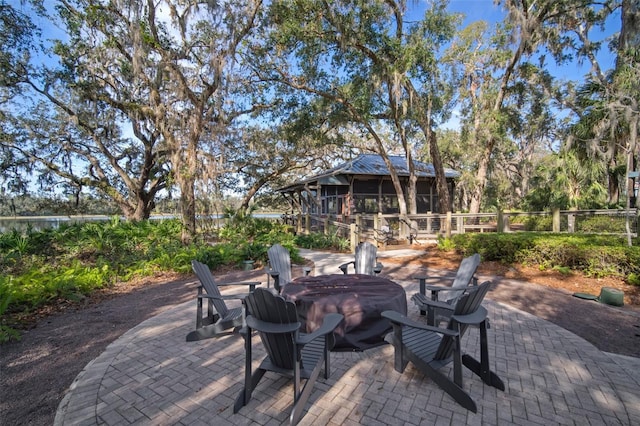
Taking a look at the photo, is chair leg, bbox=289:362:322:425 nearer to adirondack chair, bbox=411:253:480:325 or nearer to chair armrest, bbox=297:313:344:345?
chair armrest, bbox=297:313:344:345

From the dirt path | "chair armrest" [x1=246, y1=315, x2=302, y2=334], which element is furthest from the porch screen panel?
"chair armrest" [x1=246, y1=315, x2=302, y2=334]

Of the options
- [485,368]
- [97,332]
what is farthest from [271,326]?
[97,332]

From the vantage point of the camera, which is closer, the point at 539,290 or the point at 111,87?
the point at 539,290

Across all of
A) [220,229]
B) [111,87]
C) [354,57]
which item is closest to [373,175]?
[354,57]

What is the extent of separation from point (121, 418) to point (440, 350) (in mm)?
2486

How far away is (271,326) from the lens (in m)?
2.08

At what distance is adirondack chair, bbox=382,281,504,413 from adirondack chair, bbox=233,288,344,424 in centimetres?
72

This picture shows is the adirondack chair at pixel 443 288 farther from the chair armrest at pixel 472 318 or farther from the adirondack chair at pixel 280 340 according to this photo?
the adirondack chair at pixel 280 340

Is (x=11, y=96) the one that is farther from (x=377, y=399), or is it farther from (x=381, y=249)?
(x=377, y=399)

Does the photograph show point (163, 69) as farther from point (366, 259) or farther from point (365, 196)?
point (365, 196)

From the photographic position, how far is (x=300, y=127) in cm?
1382

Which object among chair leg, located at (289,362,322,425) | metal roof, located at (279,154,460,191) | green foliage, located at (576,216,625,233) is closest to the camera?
chair leg, located at (289,362,322,425)

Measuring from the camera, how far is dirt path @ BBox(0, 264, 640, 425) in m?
2.44

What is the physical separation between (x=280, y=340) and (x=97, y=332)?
10.2 feet
